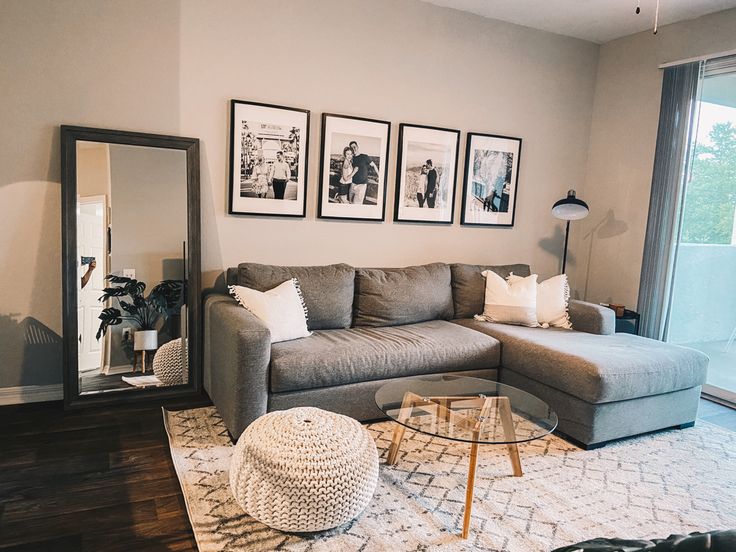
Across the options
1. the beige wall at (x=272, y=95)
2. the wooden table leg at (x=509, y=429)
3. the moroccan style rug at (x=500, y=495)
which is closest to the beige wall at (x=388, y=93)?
the beige wall at (x=272, y=95)

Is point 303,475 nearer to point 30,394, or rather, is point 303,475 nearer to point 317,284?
point 317,284

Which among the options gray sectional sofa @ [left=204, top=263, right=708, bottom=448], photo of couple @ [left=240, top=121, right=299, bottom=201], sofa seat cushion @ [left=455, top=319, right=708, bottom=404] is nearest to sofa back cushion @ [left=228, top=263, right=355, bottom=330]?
gray sectional sofa @ [left=204, top=263, right=708, bottom=448]

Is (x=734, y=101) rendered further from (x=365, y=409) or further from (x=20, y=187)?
(x=20, y=187)

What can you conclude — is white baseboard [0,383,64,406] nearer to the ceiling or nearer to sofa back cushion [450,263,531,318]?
sofa back cushion [450,263,531,318]

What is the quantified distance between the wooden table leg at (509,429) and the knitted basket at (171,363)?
200cm

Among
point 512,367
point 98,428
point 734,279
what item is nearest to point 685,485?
point 512,367

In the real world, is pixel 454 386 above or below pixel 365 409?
above

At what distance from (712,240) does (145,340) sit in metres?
4.01

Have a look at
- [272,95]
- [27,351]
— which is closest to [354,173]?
[272,95]

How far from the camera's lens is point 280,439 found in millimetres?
2053

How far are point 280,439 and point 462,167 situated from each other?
293cm

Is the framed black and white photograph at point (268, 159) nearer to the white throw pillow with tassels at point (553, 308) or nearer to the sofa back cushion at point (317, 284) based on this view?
the sofa back cushion at point (317, 284)

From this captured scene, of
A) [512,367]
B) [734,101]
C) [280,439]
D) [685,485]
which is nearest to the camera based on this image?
[280,439]

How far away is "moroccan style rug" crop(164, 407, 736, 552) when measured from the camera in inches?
79.5
